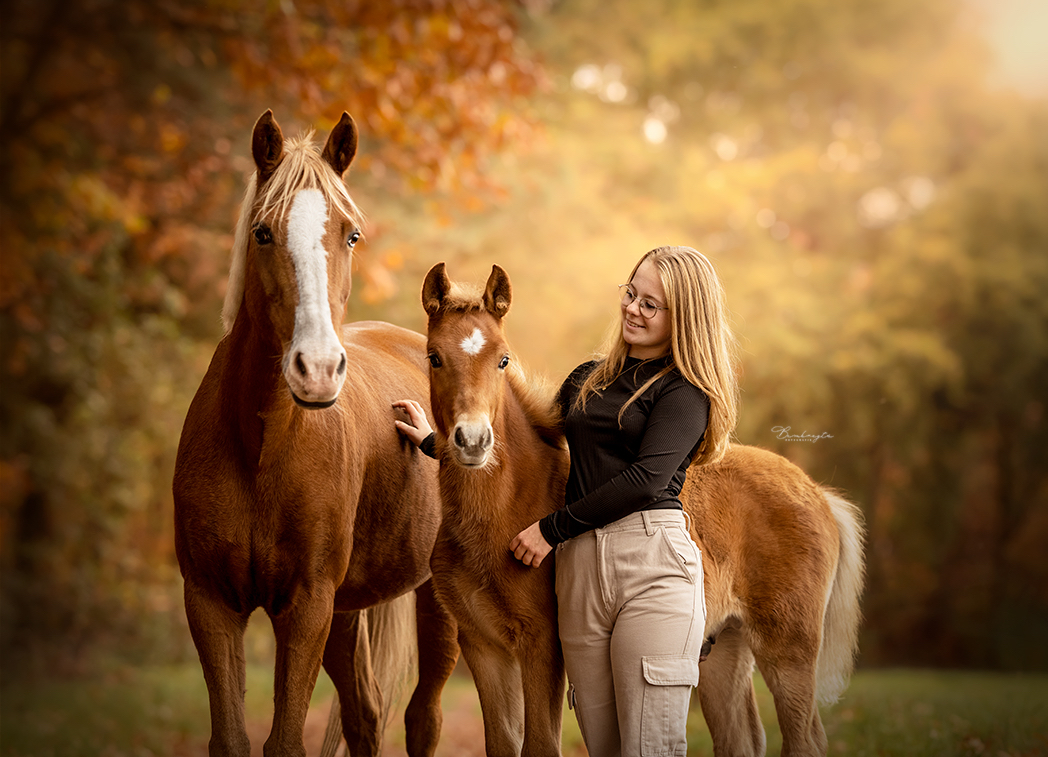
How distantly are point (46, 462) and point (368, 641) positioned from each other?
18.6ft

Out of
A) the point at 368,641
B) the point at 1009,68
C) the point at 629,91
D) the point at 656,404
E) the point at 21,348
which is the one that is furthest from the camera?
the point at 629,91

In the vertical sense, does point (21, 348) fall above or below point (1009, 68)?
below

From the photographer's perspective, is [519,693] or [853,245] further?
[853,245]

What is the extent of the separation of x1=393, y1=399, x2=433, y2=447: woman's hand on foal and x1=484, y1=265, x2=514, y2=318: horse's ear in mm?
774

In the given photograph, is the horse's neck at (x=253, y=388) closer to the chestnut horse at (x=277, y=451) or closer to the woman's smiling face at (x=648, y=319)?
the chestnut horse at (x=277, y=451)

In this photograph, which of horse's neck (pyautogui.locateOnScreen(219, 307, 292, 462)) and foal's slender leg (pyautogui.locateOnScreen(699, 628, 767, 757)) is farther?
foal's slender leg (pyautogui.locateOnScreen(699, 628, 767, 757))

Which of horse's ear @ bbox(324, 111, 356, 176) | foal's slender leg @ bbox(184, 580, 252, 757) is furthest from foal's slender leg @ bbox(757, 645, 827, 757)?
horse's ear @ bbox(324, 111, 356, 176)

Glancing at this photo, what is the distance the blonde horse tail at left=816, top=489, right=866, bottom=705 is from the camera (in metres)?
3.64

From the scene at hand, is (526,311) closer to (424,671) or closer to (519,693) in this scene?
(424,671)

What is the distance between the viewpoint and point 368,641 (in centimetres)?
440

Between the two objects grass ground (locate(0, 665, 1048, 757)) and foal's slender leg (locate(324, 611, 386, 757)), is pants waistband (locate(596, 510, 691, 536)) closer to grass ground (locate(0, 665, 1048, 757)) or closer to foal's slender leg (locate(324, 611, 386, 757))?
foal's slender leg (locate(324, 611, 386, 757))

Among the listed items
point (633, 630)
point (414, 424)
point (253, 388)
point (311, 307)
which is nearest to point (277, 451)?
point (253, 388)

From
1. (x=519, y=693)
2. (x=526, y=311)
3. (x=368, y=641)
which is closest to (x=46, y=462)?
(x=526, y=311)

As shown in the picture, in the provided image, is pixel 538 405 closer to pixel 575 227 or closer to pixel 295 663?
pixel 295 663
